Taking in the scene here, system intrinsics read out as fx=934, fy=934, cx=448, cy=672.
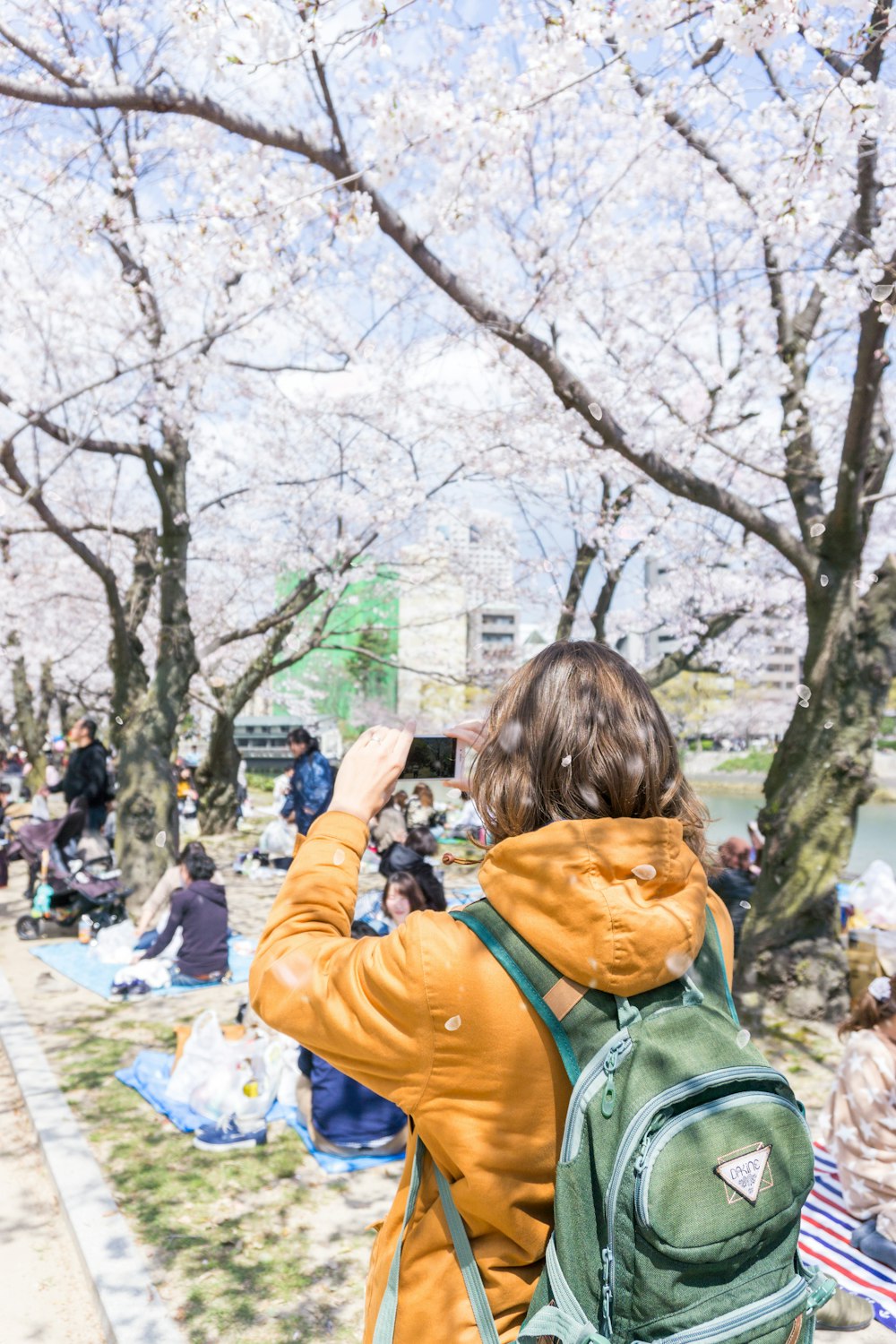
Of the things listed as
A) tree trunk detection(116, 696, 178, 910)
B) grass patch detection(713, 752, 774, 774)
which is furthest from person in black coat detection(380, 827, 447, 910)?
grass patch detection(713, 752, 774, 774)

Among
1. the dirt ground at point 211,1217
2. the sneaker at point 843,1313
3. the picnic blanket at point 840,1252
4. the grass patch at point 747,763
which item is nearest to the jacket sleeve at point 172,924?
the dirt ground at point 211,1217

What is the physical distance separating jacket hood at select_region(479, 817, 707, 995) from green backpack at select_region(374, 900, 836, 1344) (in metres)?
0.03

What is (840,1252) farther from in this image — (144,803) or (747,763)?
(747,763)

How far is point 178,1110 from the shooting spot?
4562 mm

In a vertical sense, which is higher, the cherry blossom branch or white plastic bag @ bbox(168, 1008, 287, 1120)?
the cherry blossom branch

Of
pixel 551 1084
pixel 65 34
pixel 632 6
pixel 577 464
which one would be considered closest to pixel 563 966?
pixel 551 1084

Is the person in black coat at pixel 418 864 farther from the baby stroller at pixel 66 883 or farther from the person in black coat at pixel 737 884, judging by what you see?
the baby stroller at pixel 66 883

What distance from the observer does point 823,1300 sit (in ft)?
4.01

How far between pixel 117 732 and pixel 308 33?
276 inches

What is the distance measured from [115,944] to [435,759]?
685cm

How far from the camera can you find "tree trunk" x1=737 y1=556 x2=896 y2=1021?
580 centimetres

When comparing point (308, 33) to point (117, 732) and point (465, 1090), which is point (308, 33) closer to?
point (465, 1090)

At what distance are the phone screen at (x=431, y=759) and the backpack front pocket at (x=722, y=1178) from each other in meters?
0.64

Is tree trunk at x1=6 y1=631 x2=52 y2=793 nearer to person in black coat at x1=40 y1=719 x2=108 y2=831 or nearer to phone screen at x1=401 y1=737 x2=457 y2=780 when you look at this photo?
person in black coat at x1=40 y1=719 x2=108 y2=831
